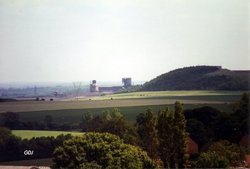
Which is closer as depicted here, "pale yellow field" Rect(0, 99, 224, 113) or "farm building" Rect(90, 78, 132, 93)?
"pale yellow field" Rect(0, 99, 224, 113)

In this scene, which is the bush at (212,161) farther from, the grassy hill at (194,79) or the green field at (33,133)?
the green field at (33,133)

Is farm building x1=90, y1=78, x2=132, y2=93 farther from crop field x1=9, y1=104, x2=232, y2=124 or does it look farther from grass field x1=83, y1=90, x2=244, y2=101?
crop field x1=9, y1=104, x2=232, y2=124

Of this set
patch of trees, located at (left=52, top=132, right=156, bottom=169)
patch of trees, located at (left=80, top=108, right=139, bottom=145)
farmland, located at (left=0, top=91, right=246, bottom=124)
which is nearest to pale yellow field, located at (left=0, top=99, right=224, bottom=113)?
Result: farmland, located at (left=0, top=91, right=246, bottom=124)

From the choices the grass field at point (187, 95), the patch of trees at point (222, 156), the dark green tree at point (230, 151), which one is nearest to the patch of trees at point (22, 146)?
the grass field at point (187, 95)

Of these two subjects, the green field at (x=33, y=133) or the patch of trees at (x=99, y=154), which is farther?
the green field at (x=33, y=133)

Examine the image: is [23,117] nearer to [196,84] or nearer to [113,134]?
[113,134]

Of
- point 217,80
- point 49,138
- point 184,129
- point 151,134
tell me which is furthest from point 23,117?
point 217,80
